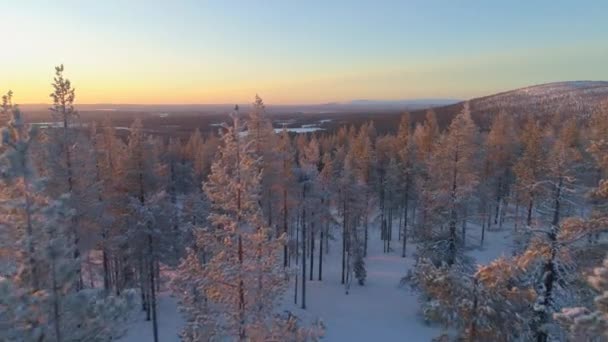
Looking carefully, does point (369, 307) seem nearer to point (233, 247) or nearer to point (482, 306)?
point (482, 306)

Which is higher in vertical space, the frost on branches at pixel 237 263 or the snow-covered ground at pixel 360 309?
the frost on branches at pixel 237 263

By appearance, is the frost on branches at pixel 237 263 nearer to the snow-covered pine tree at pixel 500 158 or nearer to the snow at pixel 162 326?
the snow at pixel 162 326

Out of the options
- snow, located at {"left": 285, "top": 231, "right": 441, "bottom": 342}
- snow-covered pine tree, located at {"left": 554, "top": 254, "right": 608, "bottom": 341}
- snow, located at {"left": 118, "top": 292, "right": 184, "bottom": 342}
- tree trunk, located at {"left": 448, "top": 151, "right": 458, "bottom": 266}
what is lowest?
snow, located at {"left": 285, "top": 231, "right": 441, "bottom": 342}

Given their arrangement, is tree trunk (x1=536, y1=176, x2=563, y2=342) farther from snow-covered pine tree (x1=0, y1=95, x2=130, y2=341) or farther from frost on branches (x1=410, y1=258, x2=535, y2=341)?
snow-covered pine tree (x1=0, y1=95, x2=130, y2=341)

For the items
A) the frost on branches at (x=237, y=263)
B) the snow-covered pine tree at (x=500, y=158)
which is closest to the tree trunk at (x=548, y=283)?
the frost on branches at (x=237, y=263)

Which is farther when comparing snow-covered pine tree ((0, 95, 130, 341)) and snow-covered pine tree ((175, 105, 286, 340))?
snow-covered pine tree ((175, 105, 286, 340))

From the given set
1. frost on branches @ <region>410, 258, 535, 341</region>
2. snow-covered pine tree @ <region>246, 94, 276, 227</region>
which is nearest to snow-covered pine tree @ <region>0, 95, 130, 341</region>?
frost on branches @ <region>410, 258, 535, 341</region>

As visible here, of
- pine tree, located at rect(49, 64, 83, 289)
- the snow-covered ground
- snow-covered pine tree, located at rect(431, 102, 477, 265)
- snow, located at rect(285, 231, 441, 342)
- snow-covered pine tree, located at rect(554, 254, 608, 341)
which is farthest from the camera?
snow, located at rect(285, 231, 441, 342)

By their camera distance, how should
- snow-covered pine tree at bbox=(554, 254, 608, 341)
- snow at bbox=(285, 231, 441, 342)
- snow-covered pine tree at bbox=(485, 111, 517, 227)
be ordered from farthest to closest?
snow-covered pine tree at bbox=(485, 111, 517, 227) → snow at bbox=(285, 231, 441, 342) → snow-covered pine tree at bbox=(554, 254, 608, 341)

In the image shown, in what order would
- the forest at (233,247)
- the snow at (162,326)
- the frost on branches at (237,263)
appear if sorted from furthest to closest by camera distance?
the snow at (162,326)
the frost on branches at (237,263)
the forest at (233,247)

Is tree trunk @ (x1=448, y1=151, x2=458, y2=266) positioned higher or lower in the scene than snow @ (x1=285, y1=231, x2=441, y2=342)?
higher
